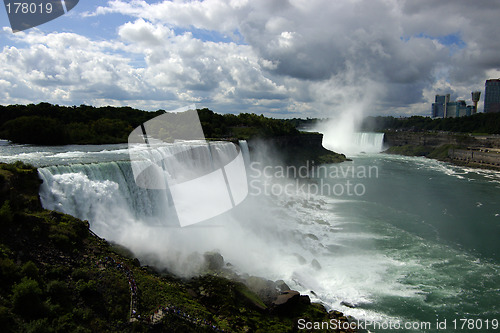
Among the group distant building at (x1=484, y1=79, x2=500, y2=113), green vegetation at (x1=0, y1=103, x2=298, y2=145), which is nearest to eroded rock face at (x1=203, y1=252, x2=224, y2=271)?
green vegetation at (x1=0, y1=103, x2=298, y2=145)

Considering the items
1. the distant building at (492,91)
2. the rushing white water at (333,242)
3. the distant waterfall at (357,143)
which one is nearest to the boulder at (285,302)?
the rushing white water at (333,242)

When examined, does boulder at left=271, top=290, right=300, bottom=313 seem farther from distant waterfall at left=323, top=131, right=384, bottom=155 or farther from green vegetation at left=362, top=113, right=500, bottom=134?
green vegetation at left=362, top=113, right=500, bottom=134

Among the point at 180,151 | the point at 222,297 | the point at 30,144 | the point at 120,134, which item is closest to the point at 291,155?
the point at 120,134

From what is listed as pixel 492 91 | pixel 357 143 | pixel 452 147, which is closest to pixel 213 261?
pixel 452 147

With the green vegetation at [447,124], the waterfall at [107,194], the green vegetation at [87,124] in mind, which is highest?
the green vegetation at [447,124]

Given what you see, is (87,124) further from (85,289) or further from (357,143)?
(357,143)

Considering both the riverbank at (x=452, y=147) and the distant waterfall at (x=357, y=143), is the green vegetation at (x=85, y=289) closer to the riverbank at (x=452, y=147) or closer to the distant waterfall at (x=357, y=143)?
the riverbank at (x=452, y=147)
